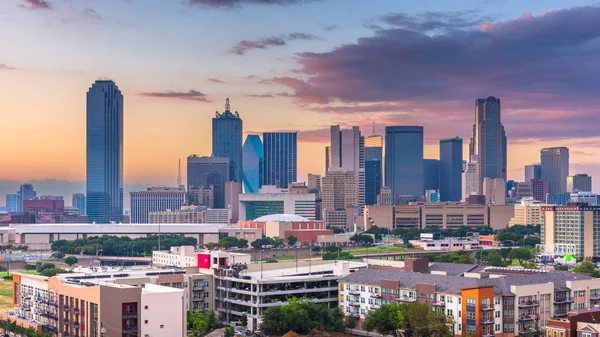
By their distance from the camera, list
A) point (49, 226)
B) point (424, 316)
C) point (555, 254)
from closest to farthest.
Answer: point (424, 316) → point (555, 254) → point (49, 226)

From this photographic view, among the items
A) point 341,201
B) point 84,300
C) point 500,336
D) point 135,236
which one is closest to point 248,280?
point 84,300

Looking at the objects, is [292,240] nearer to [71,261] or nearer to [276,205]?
[71,261]

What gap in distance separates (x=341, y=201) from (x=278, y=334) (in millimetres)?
149963

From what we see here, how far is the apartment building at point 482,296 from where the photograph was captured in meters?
44.2

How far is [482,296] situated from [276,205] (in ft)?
388

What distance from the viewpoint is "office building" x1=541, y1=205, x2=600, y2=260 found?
312ft

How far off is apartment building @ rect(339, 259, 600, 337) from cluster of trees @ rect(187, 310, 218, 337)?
25.3 ft

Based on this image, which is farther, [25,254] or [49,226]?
[49,226]

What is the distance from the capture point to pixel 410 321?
43.7 m

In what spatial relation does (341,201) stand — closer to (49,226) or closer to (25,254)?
(49,226)

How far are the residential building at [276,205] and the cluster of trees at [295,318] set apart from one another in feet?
371

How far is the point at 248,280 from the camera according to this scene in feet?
164

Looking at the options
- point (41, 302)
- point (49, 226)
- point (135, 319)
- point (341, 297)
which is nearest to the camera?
point (135, 319)

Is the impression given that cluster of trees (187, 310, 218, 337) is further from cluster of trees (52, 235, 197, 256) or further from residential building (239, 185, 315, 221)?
residential building (239, 185, 315, 221)
